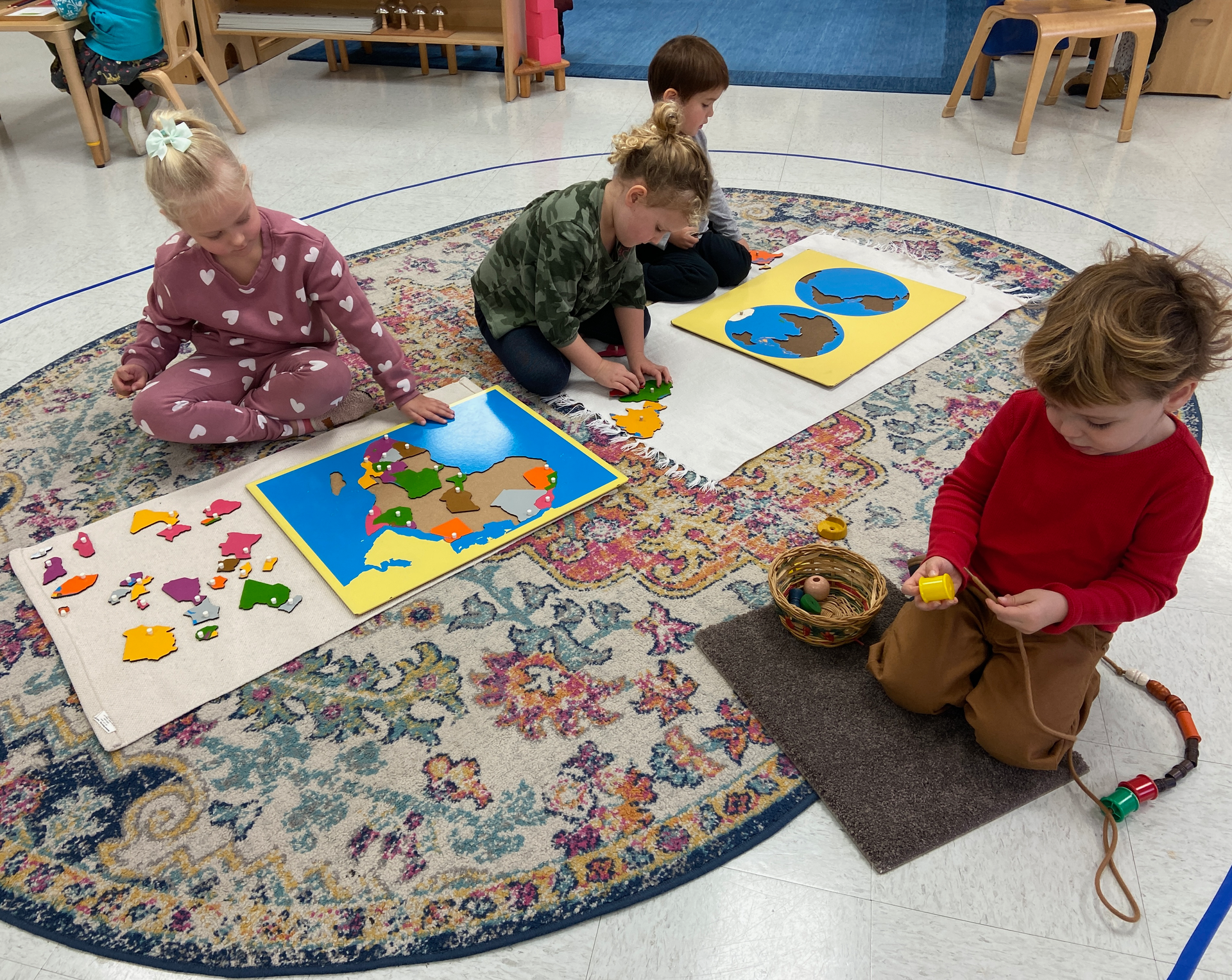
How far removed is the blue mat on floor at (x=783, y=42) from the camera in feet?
12.8

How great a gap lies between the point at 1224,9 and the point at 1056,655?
3578 millimetres

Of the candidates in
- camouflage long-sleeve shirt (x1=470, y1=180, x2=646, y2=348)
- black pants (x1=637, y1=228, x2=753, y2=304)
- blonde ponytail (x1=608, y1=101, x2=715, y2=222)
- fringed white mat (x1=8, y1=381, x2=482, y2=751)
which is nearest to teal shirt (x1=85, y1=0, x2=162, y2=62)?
camouflage long-sleeve shirt (x1=470, y1=180, x2=646, y2=348)

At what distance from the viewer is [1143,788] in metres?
1.06

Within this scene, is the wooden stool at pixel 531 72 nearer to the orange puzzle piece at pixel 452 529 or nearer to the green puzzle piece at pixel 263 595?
the orange puzzle piece at pixel 452 529

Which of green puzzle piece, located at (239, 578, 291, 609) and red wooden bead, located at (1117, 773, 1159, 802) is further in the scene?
green puzzle piece, located at (239, 578, 291, 609)

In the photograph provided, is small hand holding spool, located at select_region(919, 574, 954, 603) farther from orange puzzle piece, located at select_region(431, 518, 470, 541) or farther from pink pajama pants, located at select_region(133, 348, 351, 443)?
pink pajama pants, located at select_region(133, 348, 351, 443)

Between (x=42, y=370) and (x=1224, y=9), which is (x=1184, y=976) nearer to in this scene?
(x=42, y=370)

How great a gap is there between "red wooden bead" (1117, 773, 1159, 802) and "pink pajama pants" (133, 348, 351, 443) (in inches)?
57.7

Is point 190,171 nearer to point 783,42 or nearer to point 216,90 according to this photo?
point 216,90

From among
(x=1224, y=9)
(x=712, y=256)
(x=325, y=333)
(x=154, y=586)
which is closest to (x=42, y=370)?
(x=325, y=333)

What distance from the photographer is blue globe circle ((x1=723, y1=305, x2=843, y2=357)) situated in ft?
6.37

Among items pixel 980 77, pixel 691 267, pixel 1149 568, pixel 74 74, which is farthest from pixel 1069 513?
pixel 74 74

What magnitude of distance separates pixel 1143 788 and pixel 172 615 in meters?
1.39

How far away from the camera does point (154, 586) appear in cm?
138
